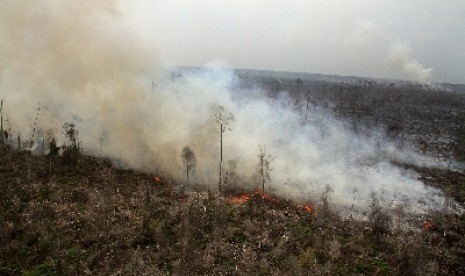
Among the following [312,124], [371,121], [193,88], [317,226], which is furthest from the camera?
[371,121]

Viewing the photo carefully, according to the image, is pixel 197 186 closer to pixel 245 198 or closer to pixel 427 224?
pixel 245 198

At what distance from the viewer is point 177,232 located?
79.9 ft

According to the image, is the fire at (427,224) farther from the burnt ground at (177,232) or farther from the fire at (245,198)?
the fire at (245,198)

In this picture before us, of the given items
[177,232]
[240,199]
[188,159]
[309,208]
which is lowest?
[309,208]

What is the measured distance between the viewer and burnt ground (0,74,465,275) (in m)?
20.9

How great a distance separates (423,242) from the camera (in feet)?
80.1

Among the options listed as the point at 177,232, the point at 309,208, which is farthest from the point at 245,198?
the point at 177,232

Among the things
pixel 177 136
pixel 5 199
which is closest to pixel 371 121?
pixel 177 136

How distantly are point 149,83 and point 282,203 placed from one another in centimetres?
2179

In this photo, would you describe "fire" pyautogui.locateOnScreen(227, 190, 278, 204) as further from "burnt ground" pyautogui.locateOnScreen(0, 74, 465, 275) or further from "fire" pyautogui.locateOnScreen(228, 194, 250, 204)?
"burnt ground" pyautogui.locateOnScreen(0, 74, 465, 275)

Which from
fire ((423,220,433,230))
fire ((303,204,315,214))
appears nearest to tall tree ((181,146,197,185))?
fire ((303,204,315,214))

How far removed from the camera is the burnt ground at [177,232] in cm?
2089

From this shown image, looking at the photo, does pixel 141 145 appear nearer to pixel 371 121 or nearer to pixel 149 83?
pixel 149 83

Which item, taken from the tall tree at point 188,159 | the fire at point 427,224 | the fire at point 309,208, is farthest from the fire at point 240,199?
the fire at point 427,224
